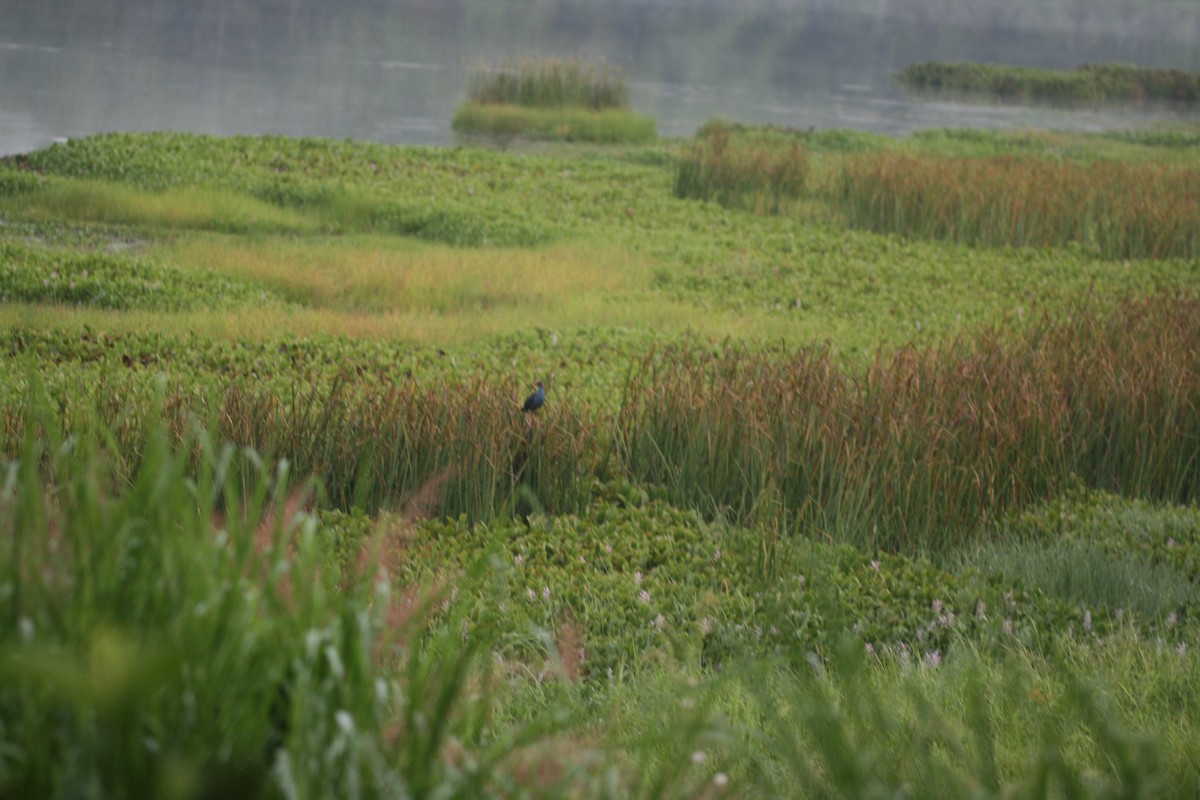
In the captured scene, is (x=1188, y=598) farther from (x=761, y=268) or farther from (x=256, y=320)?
(x=761, y=268)

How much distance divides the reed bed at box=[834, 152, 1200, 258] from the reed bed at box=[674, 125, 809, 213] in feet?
2.39

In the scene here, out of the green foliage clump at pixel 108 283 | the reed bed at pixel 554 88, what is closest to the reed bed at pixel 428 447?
the green foliage clump at pixel 108 283

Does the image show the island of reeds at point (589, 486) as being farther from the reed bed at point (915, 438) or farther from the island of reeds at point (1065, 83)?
the island of reeds at point (1065, 83)

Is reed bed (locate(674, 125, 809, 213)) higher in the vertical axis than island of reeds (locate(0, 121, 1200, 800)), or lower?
higher

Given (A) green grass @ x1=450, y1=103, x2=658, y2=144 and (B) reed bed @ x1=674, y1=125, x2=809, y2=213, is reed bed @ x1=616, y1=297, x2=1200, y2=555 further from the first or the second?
(A) green grass @ x1=450, y1=103, x2=658, y2=144

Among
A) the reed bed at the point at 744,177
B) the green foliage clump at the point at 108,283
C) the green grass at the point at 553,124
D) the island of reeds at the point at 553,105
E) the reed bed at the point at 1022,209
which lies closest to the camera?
the green foliage clump at the point at 108,283

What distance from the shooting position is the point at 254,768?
2.05 meters

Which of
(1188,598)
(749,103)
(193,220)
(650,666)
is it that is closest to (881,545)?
(1188,598)

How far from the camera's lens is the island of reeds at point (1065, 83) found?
41.9 meters

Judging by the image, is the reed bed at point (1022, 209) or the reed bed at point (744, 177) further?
the reed bed at point (744, 177)

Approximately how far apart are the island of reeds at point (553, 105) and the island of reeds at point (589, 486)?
309 inches

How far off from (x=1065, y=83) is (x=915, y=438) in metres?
41.5

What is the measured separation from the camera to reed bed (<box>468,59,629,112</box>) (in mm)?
24656

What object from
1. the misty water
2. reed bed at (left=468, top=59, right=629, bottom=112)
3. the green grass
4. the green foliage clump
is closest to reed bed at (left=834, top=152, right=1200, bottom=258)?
the green foliage clump
